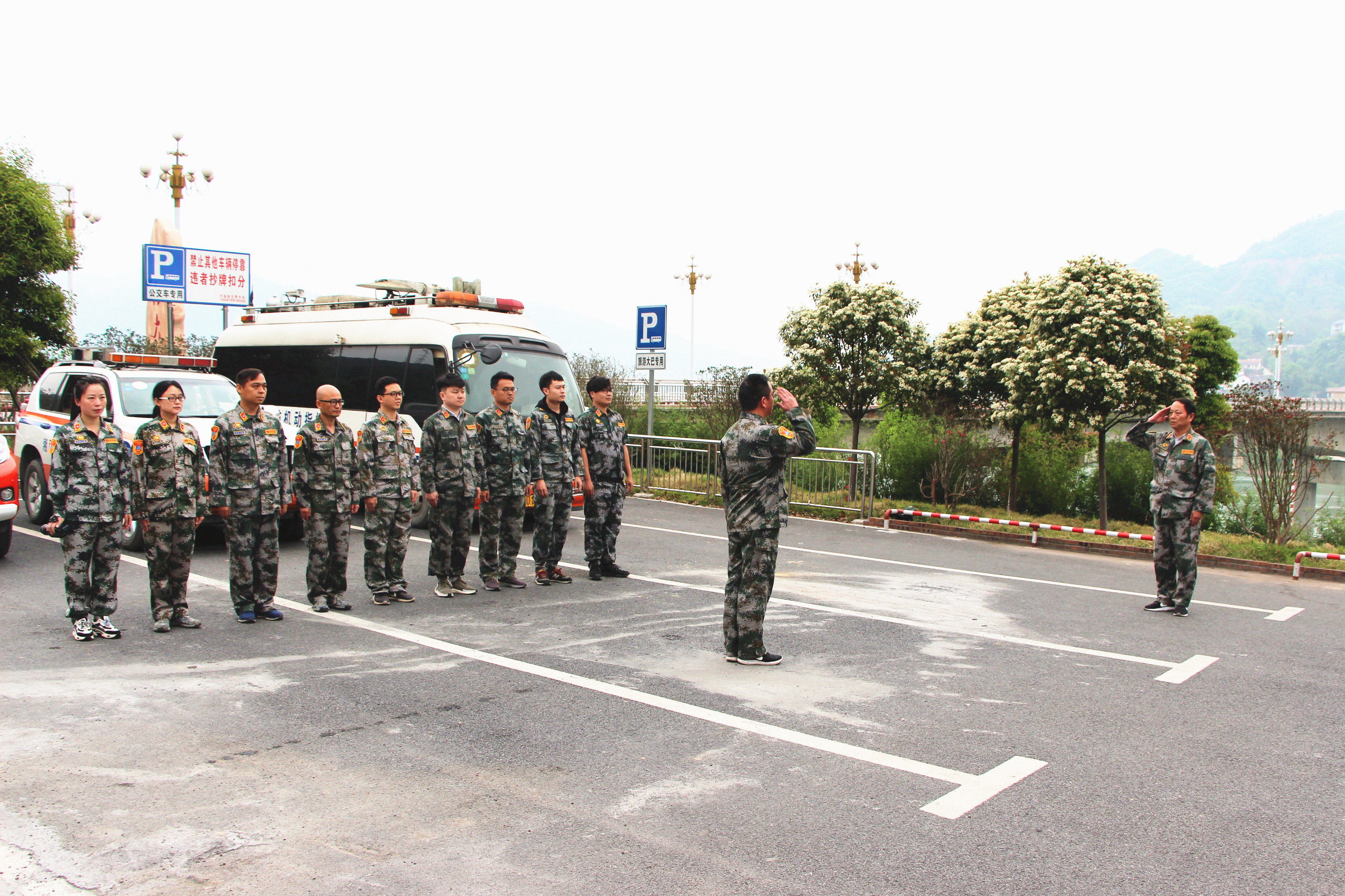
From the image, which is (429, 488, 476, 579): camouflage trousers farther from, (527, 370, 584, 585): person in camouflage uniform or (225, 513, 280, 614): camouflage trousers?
(225, 513, 280, 614): camouflage trousers

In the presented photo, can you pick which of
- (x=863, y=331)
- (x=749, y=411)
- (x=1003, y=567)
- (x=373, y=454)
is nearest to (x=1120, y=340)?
(x=863, y=331)

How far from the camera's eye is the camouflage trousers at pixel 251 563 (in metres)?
7.19

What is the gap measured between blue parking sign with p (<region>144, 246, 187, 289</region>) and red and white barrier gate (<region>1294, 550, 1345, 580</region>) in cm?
2052

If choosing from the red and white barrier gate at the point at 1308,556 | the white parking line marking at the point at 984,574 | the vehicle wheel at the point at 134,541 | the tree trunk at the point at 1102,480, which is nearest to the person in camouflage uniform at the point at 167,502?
the vehicle wheel at the point at 134,541

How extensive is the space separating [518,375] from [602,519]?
364cm

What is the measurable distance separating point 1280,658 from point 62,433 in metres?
8.84

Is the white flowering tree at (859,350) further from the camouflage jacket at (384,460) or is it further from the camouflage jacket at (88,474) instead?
the camouflage jacket at (88,474)

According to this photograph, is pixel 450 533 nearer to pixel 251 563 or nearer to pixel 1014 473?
pixel 251 563

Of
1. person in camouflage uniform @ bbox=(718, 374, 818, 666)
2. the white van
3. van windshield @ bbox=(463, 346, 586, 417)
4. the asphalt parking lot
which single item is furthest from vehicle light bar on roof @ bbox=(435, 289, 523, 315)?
person in camouflage uniform @ bbox=(718, 374, 818, 666)

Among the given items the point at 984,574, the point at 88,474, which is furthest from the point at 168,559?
the point at 984,574

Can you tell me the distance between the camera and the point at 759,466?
612cm

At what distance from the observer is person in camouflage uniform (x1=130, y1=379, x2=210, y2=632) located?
22.3ft

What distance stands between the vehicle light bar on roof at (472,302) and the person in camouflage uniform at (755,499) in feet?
23.9

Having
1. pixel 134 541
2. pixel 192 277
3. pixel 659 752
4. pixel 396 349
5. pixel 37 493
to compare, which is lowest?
pixel 659 752
